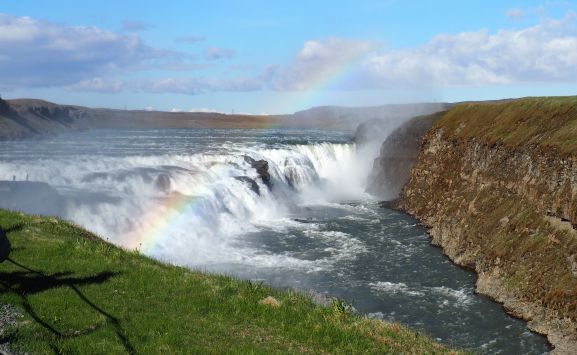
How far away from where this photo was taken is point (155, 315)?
42.2 feet

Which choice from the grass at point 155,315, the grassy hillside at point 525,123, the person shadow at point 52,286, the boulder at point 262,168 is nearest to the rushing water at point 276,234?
the boulder at point 262,168

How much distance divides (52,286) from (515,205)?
26412mm

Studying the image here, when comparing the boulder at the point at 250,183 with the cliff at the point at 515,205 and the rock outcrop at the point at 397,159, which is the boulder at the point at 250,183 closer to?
the cliff at the point at 515,205

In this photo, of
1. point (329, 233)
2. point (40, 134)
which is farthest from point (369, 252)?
point (40, 134)

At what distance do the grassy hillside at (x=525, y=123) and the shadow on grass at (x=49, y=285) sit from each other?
83.1 feet

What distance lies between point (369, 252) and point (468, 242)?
6.45 meters

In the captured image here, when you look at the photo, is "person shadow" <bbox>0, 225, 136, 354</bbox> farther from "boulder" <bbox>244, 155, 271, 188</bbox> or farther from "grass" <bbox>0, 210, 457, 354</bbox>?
"boulder" <bbox>244, 155, 271, 188</bbox>

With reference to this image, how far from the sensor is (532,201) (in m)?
29.9

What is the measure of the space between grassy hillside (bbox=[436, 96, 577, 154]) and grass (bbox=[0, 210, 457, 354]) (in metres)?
20.8

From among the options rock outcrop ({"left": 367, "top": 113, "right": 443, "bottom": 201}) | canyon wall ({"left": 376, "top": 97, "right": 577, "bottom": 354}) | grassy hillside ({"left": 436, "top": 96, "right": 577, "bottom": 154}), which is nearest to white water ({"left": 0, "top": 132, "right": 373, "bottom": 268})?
rock outcrop ({"left": 367, "top": 113, "right": 443, "bottom": 201})

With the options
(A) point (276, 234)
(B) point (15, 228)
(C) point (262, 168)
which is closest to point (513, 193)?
(A) point (276, 234)

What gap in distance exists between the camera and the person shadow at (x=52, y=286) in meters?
11.2

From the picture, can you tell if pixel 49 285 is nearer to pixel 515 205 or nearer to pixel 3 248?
pixel 3 248

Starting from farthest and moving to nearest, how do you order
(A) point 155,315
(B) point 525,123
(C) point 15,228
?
(B) point 525,123
(C) point 15,228
(A) point 155,315
